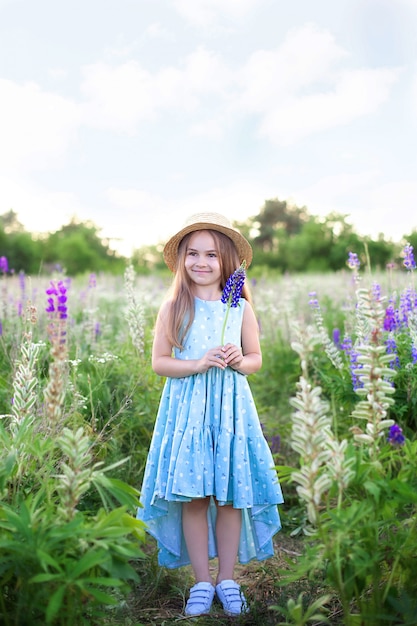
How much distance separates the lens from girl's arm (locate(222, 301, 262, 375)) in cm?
288

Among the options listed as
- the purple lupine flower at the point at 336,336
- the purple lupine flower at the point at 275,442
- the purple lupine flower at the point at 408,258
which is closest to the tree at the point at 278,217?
the purple lupine flower at the point at 336,336

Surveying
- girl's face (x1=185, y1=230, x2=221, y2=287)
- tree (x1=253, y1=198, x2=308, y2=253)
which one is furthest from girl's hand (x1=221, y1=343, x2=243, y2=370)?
tree (x1=253, y1=198, x2=308, y2=253)

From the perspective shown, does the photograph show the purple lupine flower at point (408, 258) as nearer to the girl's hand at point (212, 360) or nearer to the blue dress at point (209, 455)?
the blue dress at point (209, 455)

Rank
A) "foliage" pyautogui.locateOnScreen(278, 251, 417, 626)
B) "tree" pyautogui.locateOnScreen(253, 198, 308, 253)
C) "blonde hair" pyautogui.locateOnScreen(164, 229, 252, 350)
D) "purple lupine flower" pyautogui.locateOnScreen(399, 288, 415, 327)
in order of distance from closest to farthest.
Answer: "foliage" pyautogui.locateOnScreen(278, 251, 417, 626) → "blonde hair" pyautogui.locateOnScreen(164, 229, 252, 350) → "purple lupine flower" pyautogui.locateOnScreen(399, 288, 415, 327) → "tree" pyautogui.locateOnScreen(253, 198, 308, 253)

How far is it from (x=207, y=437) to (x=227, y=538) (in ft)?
1.62

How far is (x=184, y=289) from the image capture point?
3160 millimetres

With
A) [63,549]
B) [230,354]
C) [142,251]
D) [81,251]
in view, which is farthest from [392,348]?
[142,251]

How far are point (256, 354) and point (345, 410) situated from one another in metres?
1.54

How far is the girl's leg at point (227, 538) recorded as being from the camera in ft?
9.68

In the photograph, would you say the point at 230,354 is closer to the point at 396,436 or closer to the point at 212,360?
the point at 212,360

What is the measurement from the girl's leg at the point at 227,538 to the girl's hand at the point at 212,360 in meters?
0.67

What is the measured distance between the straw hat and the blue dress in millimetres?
302

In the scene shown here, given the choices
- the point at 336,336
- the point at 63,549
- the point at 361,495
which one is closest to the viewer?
the point at 63,549

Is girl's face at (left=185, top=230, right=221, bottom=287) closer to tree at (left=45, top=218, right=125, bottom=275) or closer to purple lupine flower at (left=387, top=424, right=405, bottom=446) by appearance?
purple lupine flower at (left=387, top=424, right=405, bottom=446)
